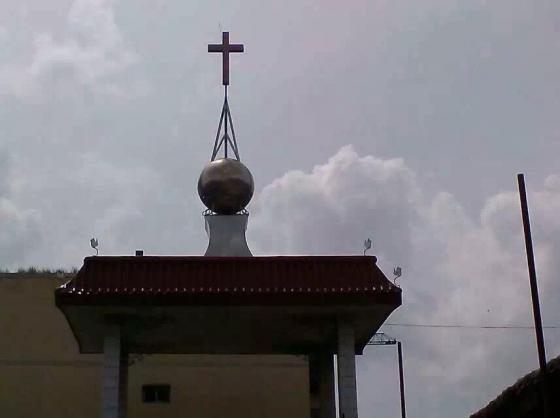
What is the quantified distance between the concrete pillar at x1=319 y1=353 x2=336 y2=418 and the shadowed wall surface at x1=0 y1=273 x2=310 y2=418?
843 centimetres

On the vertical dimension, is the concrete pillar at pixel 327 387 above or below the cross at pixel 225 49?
below

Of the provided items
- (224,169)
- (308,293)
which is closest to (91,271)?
(308,293)

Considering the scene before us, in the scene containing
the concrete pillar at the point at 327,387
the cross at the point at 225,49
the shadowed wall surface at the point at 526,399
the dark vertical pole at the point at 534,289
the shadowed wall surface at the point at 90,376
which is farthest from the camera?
the shadowed wall surface at the point at 90,376

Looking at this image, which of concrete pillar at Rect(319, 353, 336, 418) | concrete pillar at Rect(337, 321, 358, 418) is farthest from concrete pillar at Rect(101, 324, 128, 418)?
concrete pillar at Rect(319, 353, 336, 418)

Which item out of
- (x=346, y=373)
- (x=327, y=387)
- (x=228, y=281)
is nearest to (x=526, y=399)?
(x=327, y=387)

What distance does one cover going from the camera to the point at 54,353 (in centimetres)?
3469

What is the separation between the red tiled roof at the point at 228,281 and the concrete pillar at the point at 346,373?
1636 millimetres

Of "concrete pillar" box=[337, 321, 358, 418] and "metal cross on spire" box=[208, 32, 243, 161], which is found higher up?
"metal cross on spire" box=[208, 32, 243, 161]

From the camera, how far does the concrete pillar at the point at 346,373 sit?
2067 centimetres

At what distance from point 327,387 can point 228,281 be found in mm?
6738

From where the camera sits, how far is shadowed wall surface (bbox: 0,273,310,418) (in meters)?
34.2

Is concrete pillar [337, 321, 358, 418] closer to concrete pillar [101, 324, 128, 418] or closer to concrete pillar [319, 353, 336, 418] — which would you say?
concrete pillar [319, 353, 336, 418]

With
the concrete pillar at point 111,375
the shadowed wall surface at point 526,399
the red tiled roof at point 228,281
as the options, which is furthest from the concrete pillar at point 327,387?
the concrete pillar at point 111,375

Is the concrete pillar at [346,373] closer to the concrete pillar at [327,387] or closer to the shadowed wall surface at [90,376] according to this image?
the concrete pillar at [327,387]
